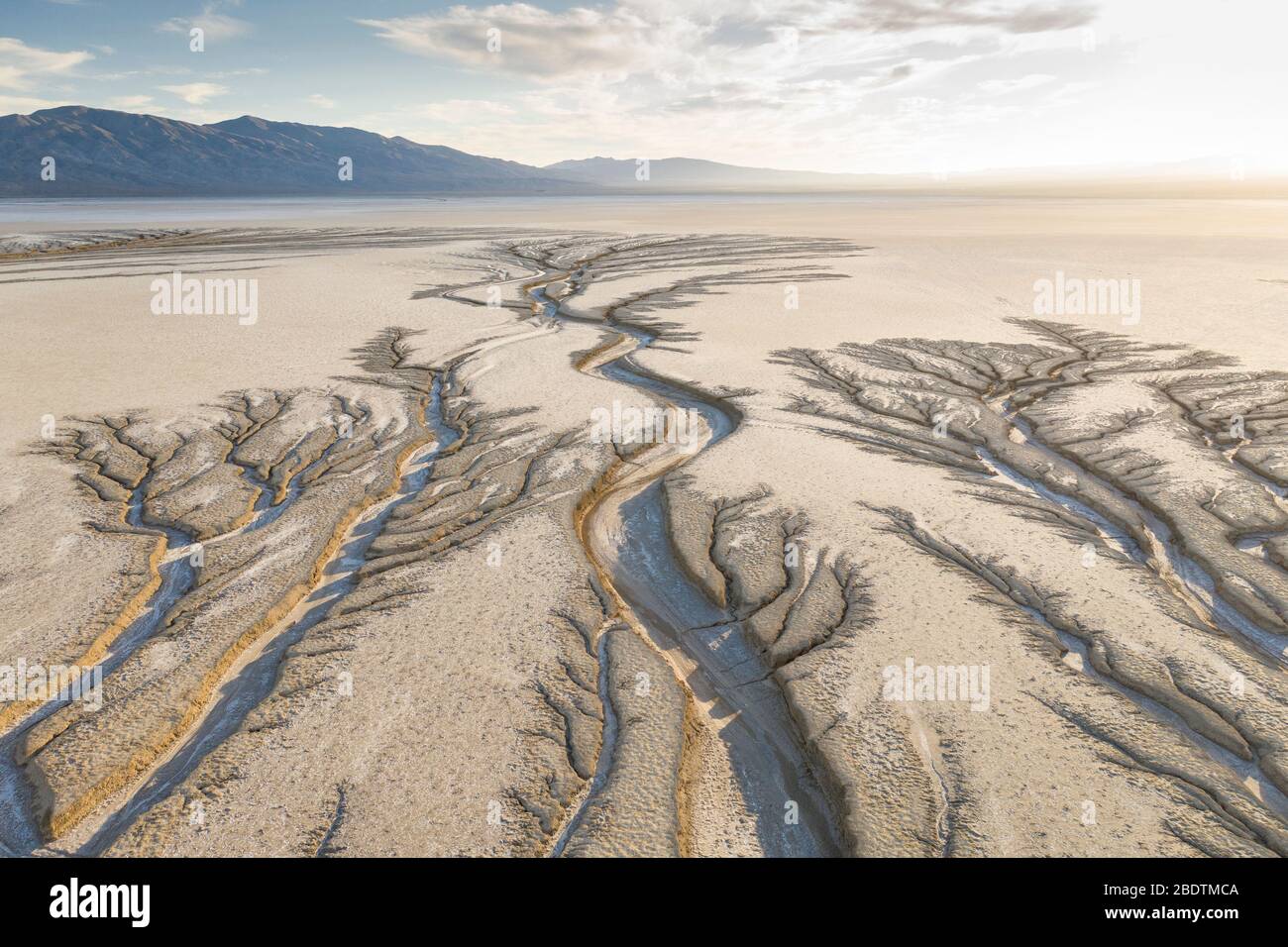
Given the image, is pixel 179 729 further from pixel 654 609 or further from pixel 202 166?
pixel 202 166

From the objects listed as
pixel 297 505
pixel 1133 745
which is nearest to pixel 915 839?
pixel 1133 745

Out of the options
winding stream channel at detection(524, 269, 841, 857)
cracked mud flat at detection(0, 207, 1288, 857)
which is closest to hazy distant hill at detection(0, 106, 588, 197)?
cracked mud flat at detection(0, 207, 1288, 857)

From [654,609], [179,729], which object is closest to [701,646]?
[654,609]

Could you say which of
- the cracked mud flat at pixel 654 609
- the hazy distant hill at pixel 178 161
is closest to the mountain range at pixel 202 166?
the hazy distant hill at pixel 178 161

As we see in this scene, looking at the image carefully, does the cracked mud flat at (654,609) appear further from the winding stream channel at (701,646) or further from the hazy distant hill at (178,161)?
the hazy distant hill at (178,161)

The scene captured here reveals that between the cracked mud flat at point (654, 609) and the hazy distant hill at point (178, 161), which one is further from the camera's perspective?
the hazy distant hill at point (178, 161)
